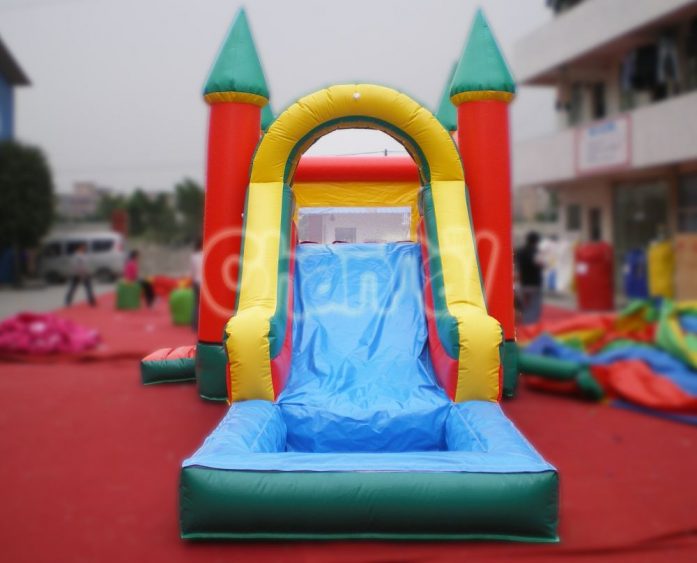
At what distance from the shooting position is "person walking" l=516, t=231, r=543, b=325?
9188 millimetres

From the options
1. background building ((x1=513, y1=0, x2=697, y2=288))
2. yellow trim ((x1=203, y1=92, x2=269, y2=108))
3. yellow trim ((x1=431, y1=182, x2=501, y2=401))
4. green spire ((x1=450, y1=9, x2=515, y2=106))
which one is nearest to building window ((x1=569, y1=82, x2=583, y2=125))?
background building ((x1=513, y1=0, x2=697, y2=288))

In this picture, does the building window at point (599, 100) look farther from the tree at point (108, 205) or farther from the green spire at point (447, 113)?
the tree at point (108, 205)

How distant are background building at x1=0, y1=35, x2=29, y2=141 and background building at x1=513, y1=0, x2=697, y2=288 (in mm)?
17352

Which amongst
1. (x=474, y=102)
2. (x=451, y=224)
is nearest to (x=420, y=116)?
(x=474, y=102)

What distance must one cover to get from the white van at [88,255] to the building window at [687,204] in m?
18.4

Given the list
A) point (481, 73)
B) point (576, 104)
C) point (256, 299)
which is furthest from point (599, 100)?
point (256, 299)

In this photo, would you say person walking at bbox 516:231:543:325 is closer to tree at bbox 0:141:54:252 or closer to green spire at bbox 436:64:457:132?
green spire at bbox 436:64:457:132

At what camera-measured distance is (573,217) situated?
17.5 m

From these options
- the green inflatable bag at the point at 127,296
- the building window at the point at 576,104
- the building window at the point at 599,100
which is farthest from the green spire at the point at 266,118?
the building window at the point at 576,104

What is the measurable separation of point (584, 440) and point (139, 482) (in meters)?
3.10

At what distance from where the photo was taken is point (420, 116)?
504cm

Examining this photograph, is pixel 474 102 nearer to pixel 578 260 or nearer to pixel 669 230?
pixel 578 260

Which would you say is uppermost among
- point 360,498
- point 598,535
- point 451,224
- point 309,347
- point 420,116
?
point 420,116

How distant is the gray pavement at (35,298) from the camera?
15.7 meters
